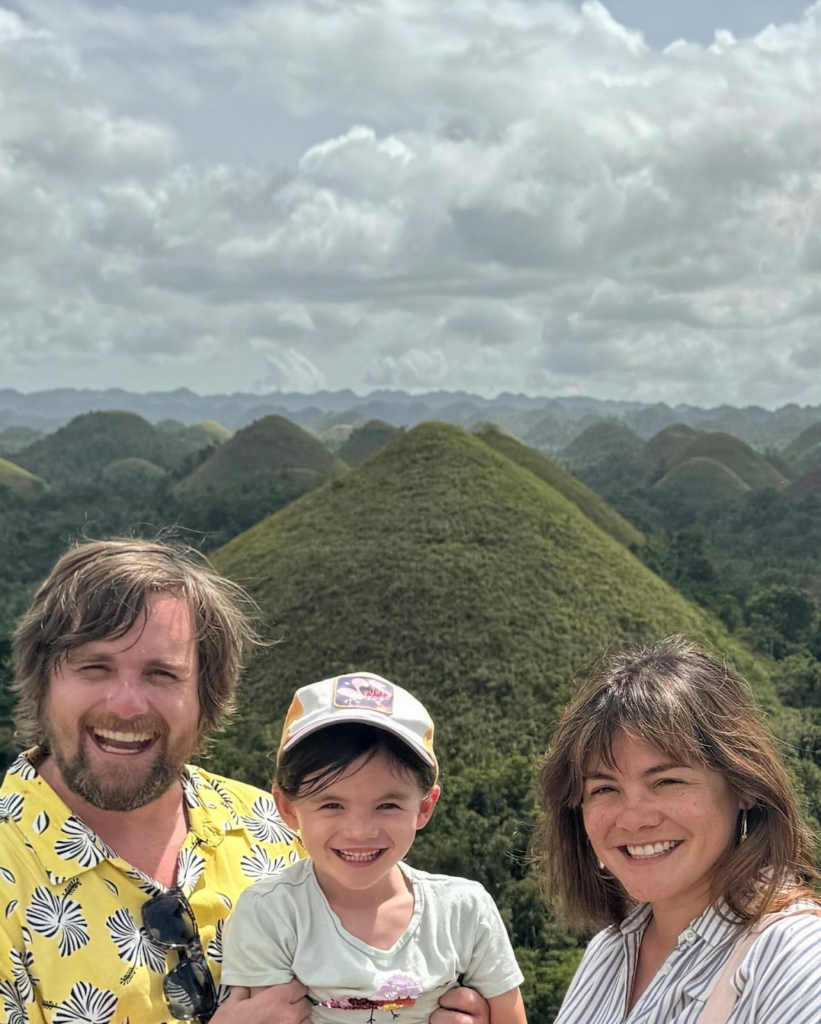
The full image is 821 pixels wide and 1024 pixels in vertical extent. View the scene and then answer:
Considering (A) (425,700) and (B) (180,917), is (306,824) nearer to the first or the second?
(B) (180,917)

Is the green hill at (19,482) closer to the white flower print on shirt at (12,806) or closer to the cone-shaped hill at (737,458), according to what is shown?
the cone-shaped hill at (737,458)

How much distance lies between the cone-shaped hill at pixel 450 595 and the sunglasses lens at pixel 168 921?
15.3 meters

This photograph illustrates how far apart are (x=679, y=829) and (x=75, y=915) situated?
1916 mm

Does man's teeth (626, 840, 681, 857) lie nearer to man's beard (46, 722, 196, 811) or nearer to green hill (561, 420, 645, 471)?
man's beard (46, 722, 196, 811)

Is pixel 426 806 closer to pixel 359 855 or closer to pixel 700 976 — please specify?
pixel 359 855

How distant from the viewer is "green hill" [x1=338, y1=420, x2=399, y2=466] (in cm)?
10106

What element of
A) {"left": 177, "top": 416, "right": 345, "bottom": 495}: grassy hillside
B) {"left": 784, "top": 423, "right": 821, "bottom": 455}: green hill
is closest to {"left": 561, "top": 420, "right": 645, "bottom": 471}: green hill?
{"left": 784, "top": 423, "right": 821, "bottom": 455}: green hill

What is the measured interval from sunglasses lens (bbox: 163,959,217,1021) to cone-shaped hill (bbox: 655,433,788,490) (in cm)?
8774

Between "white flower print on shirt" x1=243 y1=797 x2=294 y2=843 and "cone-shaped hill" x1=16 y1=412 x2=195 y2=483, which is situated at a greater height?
"cone-shaped hill" x1=16 y1=412 x2=195 y2=483

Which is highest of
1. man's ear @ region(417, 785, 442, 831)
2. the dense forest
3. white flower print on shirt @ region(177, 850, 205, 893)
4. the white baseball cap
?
the white baseball cap

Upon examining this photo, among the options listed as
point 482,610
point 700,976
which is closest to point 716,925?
point 700,976

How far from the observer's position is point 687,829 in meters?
2.88

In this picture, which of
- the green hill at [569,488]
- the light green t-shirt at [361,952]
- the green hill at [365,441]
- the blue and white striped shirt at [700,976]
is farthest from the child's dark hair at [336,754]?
the green hill at [365,441]

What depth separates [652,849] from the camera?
291 cm
